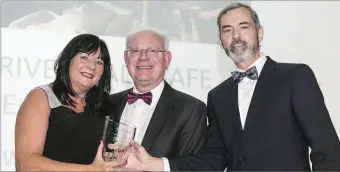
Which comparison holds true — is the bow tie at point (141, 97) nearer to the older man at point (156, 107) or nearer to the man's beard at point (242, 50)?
the older man at point (156, 107)

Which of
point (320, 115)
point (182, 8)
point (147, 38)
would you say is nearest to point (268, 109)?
point (320, 115)

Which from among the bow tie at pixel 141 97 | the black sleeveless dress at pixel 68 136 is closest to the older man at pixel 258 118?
the black sleeveless dress at pixel 68 136

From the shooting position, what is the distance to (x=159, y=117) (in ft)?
10.4

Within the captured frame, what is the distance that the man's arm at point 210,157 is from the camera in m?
3.02

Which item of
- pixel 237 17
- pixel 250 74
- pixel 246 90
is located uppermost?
pixel 237 17

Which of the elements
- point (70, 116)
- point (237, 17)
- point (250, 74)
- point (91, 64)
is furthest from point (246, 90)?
point (70, 116)

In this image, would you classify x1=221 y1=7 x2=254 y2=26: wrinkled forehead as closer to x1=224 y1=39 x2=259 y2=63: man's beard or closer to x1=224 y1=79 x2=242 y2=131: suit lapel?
x1=224 y1=39 x2=259 y2=63: man's beard

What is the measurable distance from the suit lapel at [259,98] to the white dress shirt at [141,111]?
0.80m

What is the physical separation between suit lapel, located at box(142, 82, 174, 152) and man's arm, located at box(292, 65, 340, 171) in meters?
0.92

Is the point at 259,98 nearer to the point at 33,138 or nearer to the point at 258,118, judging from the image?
the point at 258,118

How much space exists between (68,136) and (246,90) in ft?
4.27

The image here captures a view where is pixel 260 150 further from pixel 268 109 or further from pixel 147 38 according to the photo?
pixel 147 38

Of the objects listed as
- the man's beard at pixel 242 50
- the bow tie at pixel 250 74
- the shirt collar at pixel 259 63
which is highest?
the man's beard at pixel 242 50

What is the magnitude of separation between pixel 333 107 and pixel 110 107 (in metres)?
2.53
